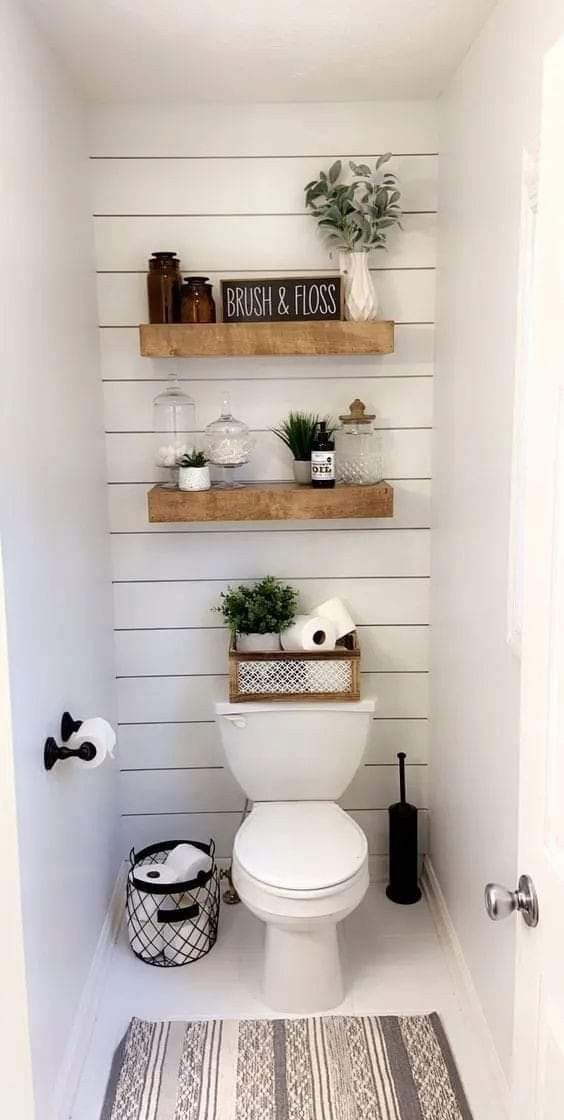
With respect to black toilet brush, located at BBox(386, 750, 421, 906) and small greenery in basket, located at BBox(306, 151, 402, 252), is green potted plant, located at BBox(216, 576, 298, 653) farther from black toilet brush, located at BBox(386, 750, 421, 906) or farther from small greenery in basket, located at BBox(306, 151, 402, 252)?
small greenery in basket, located at BBox(306, 151, 402, 252)

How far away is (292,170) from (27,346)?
114 centimetres

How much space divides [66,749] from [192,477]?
0.89 m

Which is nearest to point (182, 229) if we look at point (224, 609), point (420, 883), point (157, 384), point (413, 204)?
point (157, 384)

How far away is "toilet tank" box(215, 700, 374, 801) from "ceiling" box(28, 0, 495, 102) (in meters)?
1.64

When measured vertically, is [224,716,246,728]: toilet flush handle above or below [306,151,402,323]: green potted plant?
below

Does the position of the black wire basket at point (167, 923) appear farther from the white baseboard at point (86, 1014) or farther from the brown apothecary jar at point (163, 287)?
the brown apothecary jar at point (163, 287)

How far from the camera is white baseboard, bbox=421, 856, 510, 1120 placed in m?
2.06

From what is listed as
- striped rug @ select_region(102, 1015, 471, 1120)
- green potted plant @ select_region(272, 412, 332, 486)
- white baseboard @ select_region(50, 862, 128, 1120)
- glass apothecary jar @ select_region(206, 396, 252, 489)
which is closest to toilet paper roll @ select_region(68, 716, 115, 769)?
white baseboard @ select_region(50, 862, 128, 1120)

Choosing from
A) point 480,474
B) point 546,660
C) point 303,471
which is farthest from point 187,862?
point 546,660

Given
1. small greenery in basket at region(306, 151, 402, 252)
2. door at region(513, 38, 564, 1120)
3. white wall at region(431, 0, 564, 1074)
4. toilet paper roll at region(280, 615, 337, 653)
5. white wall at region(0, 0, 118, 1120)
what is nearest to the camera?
door at region(513, 38, 564, 1120)

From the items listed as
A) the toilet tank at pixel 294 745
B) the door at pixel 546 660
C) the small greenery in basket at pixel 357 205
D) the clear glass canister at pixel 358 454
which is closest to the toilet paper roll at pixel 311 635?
the toilet tank at pixel 294 745

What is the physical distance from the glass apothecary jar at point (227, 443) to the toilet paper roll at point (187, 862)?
106 cm

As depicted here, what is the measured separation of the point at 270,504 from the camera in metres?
2.59

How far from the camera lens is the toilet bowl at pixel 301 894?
2262 mm
